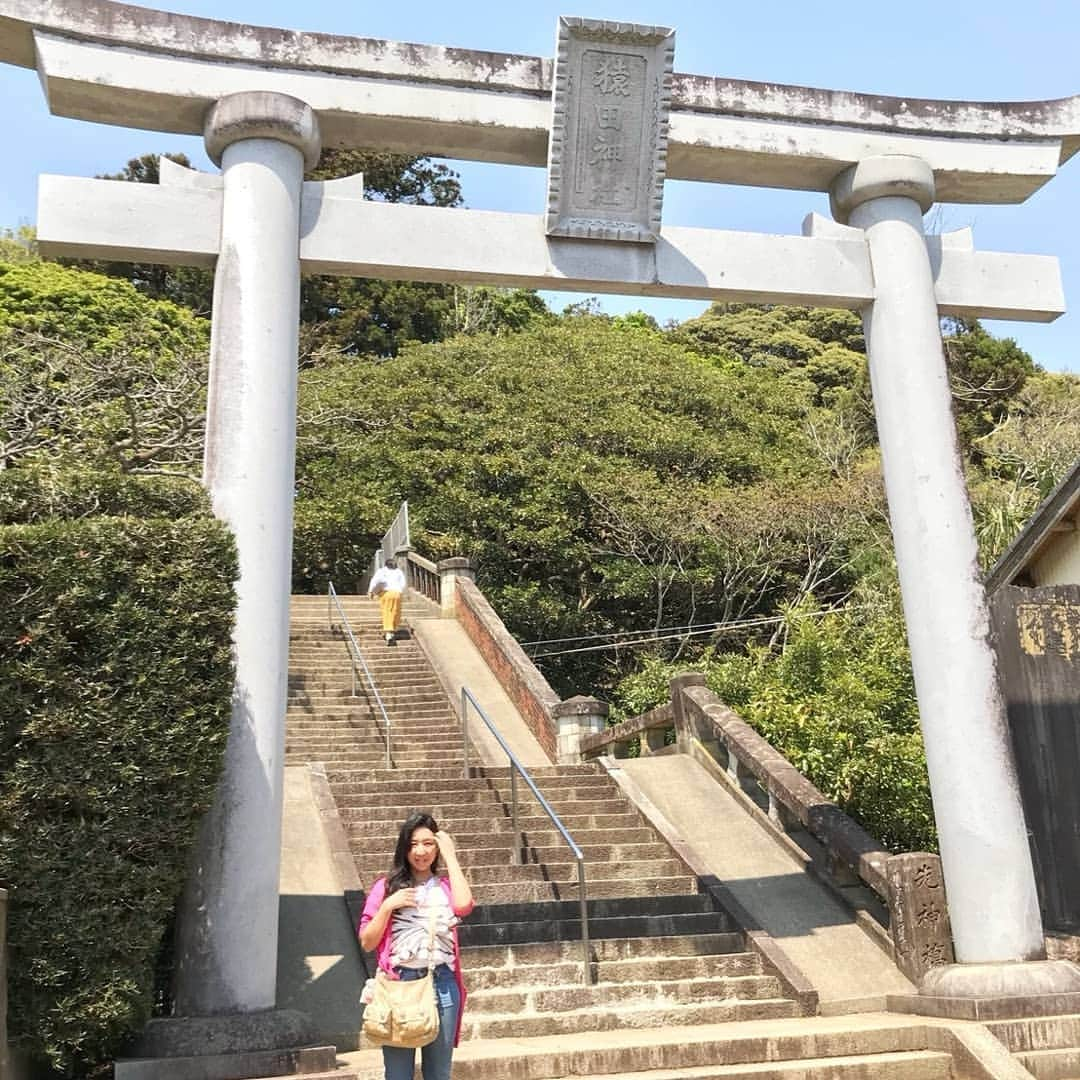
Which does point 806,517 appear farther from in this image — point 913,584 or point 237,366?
point 237,366

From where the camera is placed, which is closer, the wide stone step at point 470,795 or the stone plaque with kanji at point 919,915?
the stone plaque with kanji at point 919,915

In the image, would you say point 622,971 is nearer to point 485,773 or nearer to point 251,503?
point 485,773

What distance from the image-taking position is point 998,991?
686 centimetres

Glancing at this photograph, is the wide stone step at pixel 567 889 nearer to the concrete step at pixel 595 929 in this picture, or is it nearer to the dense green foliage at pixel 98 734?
the concrete step at pixel 595 929

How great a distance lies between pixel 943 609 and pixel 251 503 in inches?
169

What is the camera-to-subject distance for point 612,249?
7.95 m

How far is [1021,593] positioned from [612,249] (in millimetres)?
3684

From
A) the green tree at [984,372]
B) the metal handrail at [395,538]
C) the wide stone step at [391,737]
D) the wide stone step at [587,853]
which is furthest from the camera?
the green tree at [984,372]

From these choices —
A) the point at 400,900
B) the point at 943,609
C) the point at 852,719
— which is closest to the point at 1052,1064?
the point at 943,609

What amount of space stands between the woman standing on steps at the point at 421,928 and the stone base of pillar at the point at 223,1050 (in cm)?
131

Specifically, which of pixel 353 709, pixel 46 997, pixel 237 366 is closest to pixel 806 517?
pixel 353 709

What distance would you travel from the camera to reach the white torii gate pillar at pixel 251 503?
6.20 m

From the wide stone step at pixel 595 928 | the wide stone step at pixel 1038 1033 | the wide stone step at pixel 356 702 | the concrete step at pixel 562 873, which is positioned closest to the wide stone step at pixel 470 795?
the concrete step at pixel 562 873

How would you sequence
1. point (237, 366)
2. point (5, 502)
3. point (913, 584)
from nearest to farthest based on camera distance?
point (5, 502)
point (237, 366)
point (913, 584)
